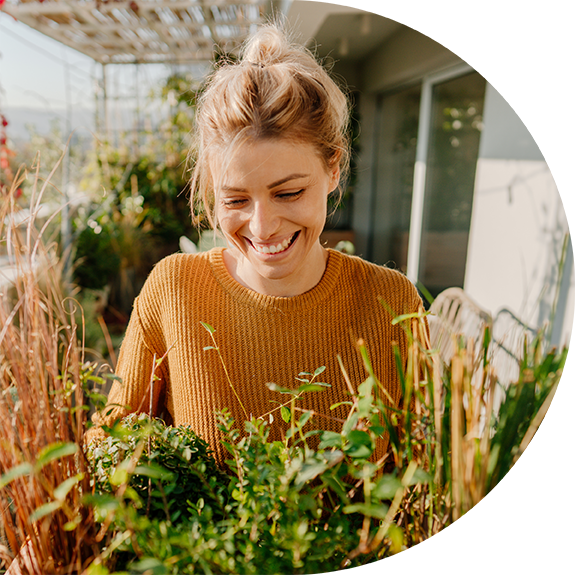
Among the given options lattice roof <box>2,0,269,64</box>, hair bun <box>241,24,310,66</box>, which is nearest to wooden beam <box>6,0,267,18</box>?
lattice roof <box>2,0,269,64</box>

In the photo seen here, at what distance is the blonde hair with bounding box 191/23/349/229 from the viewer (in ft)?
3.37

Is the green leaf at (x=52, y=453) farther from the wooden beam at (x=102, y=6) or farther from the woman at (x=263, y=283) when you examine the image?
the wooden beam at (x=102, y=6)

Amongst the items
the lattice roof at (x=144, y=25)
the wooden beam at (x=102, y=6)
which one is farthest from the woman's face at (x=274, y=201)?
the wooden beam at (x=102, y=6)

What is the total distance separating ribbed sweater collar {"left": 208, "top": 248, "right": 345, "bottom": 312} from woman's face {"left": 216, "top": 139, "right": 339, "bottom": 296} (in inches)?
2.7

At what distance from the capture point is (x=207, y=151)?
3.85 feet

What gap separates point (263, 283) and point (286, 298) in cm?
8

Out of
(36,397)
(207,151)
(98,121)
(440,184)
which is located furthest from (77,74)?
(36,397)

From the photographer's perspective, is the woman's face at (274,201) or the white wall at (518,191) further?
the woman's face at (274,201)

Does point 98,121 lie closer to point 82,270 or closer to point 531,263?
point 82,270

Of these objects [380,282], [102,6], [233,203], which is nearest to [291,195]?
[233,203]

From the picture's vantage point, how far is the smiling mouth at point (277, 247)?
44.0 inches

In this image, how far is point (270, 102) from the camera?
1.04 m

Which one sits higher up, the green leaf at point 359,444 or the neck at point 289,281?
the neck at point 289,281

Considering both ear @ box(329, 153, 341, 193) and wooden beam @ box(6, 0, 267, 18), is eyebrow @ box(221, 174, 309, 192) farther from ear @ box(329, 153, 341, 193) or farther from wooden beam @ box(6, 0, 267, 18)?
wooden beam @ box(6, 0, 267, 18)
